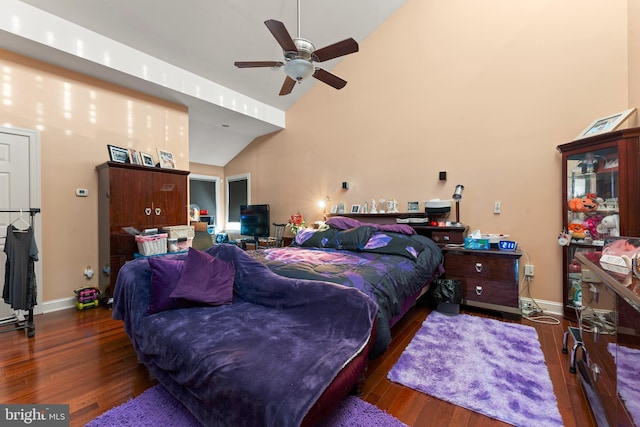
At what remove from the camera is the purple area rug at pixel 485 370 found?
60.7 inches

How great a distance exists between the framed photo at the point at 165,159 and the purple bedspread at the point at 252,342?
244 cm

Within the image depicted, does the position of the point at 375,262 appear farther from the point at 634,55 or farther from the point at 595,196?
the point at 634,55

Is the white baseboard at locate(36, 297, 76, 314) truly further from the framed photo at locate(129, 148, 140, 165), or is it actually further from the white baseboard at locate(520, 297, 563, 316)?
the white baseboard at locate(520, 297, 563, 316)

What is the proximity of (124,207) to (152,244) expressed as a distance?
22.9 inches

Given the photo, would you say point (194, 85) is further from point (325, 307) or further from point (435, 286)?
point (435, 286)

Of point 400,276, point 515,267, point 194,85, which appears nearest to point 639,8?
point 515,267

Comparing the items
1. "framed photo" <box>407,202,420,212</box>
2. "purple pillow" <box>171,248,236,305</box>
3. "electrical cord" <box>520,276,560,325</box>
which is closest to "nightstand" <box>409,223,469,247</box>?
"framed photo" <box>407,202,420,212</box>

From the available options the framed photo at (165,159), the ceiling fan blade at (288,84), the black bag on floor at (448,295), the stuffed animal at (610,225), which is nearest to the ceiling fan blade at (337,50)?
the ceiling fan blade at (288,84)

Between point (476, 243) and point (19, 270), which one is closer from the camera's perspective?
point (19, 270)

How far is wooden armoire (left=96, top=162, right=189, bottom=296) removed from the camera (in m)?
3.29

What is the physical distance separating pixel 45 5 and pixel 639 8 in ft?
18.8

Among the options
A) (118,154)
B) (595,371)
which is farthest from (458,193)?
(118,154)

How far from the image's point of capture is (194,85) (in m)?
4.02

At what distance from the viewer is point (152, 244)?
338cm
